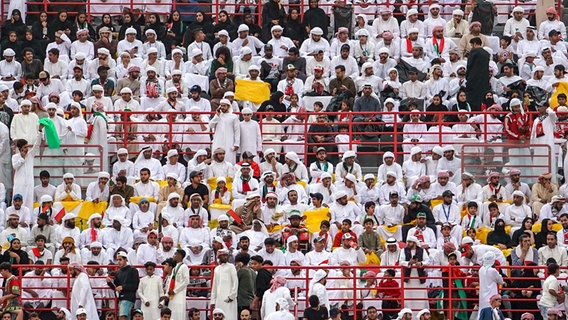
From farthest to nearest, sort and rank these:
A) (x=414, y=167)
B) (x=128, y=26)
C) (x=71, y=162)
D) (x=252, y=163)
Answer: (x=128, y=26) < (x=414, y=167) < (x=71, y=162) < (x=252, y=163)

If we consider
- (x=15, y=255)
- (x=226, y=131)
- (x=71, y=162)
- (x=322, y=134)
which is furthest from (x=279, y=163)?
(x=15, y=255)

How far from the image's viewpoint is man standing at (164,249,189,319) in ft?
131

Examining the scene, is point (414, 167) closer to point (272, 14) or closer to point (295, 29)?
point (295, 29)

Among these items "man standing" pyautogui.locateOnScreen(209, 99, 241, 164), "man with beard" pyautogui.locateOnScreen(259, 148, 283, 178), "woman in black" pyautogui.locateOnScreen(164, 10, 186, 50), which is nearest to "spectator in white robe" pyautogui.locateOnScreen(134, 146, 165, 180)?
"man standing" pyautogui.locateOnScreen(209, 99, 241, 164)

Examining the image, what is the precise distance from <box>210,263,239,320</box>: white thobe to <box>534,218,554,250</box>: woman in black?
18.1 feet

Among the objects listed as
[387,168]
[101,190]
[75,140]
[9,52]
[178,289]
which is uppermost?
[9,52]

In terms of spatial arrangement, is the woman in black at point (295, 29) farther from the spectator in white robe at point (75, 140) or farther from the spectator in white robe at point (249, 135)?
the spectator in white robe at point (75, 140)

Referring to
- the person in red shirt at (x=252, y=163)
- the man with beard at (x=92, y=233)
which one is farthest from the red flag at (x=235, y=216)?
the man with beard at (x=92, y=233)

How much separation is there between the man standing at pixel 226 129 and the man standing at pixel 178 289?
5.00 metres

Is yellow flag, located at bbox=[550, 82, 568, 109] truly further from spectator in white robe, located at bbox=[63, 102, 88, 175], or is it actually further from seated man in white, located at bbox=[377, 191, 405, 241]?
spectator in white robe, located at bbox=[63, 102, 88, 175]

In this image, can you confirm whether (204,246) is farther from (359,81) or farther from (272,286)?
(359,81)

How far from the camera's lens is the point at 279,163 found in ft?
146

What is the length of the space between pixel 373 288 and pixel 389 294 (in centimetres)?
29

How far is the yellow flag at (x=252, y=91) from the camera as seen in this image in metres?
47.0
